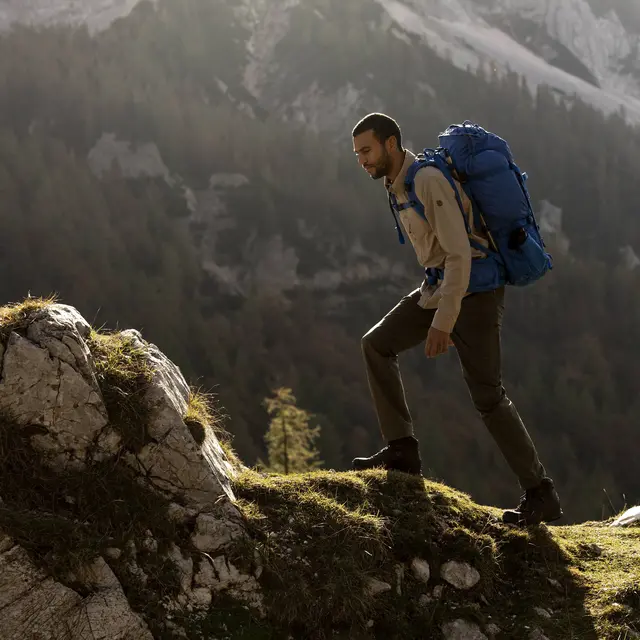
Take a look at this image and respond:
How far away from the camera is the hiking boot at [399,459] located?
18.2 ft

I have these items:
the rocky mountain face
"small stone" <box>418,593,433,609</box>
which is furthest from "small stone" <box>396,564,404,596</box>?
the rocky mountain face

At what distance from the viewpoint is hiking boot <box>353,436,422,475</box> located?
219 inches

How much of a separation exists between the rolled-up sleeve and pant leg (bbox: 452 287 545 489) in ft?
0.90

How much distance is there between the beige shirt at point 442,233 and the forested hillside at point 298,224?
49.9 meters

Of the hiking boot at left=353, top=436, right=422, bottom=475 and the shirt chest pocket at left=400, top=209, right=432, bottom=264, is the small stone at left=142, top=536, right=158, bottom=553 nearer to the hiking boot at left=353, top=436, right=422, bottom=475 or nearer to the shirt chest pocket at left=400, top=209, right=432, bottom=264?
the hiking boot at left=353, top=436, right=422, bottom=475

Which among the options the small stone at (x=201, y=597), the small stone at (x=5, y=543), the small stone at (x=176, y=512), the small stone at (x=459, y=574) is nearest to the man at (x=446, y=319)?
the small stone at (x=459, y=574)

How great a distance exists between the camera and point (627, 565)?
191 inches

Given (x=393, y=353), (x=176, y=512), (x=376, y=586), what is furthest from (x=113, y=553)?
(x=393, y=353)

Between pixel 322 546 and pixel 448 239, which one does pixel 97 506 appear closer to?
pixel 322 546

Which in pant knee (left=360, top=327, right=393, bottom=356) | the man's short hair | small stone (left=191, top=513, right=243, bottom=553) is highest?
the man's short hair

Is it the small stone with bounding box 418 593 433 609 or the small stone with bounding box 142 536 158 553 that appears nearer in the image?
the small stone with bounding box 142 536 158 553

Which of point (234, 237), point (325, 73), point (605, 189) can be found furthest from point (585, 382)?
point (325, 73)

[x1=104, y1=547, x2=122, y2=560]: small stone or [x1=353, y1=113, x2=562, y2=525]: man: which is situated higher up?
[x1=353, y1=113, x2=562, y2=525]: man

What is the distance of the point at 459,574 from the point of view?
14.6 ft
